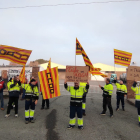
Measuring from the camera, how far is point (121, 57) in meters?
9.63

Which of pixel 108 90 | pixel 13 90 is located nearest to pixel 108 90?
pixel 108 90

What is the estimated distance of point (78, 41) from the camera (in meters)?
7.95

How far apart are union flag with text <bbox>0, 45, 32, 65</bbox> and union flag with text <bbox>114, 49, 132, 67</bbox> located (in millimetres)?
5501

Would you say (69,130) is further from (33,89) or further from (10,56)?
(10,56)

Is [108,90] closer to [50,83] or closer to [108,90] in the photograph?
[108,90]

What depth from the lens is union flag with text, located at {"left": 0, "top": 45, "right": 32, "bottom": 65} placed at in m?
8.15

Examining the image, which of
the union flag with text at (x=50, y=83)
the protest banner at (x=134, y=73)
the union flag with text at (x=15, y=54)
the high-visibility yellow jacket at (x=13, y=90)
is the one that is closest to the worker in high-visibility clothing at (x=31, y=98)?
the union flag with text at (x=50, y=83)

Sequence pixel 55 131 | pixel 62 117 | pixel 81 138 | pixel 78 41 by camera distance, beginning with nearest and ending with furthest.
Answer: pixel 81 138 → pixel 55 131 → pixel 62 117 → pixel 78 41

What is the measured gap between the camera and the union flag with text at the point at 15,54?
8.15m

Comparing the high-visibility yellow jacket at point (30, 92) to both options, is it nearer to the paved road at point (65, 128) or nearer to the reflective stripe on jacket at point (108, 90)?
the paved road at point (65, 128)

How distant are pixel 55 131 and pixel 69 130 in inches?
20.0

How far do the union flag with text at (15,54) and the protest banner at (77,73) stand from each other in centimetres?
353

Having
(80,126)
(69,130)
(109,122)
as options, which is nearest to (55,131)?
(69,130)

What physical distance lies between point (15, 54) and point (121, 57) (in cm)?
668
